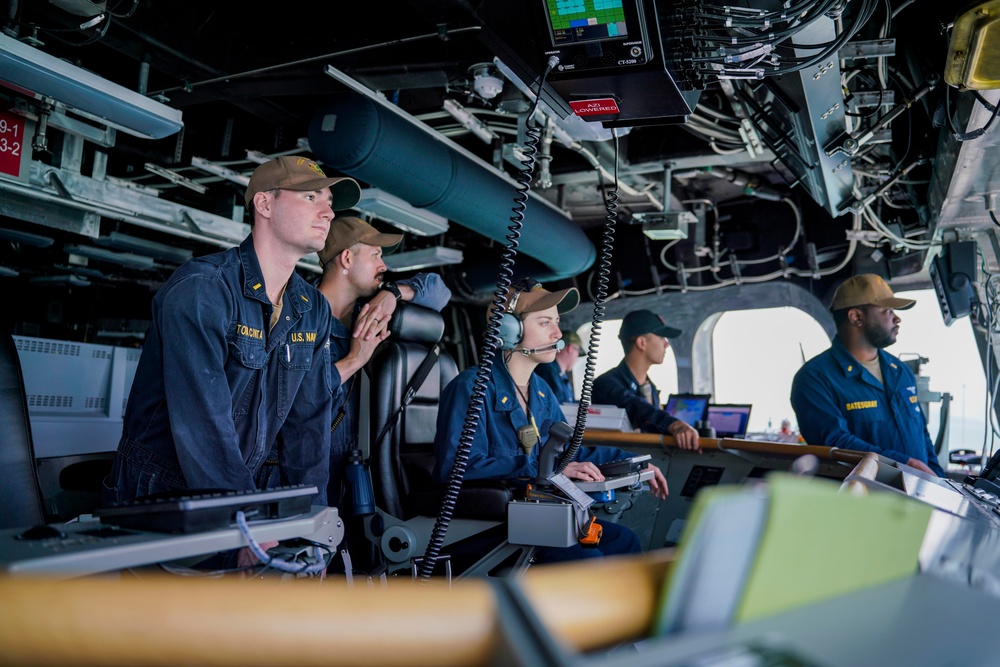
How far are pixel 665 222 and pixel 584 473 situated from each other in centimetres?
403

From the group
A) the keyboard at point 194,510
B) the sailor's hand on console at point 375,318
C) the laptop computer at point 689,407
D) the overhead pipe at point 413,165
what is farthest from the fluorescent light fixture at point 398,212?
the keyboard at point 194,510

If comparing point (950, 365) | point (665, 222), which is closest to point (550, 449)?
point (665, 222)

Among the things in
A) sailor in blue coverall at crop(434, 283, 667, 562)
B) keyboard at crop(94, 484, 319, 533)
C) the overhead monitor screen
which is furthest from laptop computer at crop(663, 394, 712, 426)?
keyboard at crop(94, 484, 319, 533)

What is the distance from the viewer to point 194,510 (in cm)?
100

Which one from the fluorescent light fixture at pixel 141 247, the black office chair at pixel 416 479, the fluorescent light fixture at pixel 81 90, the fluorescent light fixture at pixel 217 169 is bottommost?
the black office chair at pixel 416 479

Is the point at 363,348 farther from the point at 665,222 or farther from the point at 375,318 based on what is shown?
the point at 665,222

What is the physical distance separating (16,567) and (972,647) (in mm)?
953

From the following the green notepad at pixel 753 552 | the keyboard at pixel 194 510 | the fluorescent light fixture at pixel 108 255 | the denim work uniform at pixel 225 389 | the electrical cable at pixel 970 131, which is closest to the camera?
the green notepad at pixel 753 552

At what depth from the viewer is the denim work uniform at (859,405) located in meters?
3.53

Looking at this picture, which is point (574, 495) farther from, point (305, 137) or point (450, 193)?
point (305, 137)

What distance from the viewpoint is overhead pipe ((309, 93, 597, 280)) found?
3.66 meters

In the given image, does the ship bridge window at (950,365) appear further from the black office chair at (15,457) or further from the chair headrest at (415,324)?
the black office chair at (15,457)

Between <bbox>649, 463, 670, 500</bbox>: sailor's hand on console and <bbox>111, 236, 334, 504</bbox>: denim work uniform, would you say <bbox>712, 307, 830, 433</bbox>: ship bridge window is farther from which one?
<bbox>111, 236, 334, 504</bbox>: denim work uniform

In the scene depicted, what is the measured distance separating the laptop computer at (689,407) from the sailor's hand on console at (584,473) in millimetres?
3308
